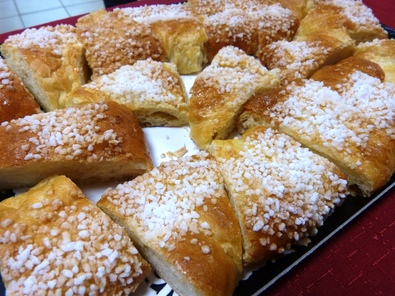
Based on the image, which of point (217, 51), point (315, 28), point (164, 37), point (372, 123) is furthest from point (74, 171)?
point (315, 28)

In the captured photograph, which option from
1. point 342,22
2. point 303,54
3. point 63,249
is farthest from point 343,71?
point 63,249

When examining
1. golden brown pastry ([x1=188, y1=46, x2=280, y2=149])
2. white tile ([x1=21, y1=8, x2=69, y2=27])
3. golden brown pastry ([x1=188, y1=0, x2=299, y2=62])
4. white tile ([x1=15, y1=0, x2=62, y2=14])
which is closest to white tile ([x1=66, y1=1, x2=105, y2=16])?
white tile ([x1=21, y1=8, x2=69, y2=27])

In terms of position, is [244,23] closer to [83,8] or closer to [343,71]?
[343,71]

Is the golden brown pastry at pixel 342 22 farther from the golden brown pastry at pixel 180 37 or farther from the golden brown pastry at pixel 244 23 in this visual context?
the golden brown pastry at pixel 180 37

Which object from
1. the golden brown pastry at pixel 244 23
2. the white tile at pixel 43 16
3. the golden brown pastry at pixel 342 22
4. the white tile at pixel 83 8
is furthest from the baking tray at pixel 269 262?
the white tile at pixel 83 8

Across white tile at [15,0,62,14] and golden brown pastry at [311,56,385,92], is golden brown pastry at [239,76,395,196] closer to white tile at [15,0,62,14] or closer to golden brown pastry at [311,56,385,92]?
golden brown pastry at [311,56,385,92]
